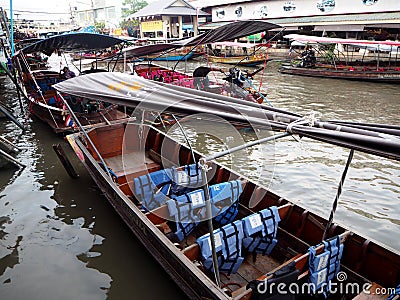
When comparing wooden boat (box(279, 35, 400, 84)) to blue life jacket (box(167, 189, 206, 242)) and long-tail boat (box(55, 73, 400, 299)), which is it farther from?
blue life jacket (box(167, 189, 206, 242))

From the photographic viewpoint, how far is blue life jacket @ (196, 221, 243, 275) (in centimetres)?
383

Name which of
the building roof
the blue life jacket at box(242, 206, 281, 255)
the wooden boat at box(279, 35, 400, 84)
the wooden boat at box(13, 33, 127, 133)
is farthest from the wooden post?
the building roof

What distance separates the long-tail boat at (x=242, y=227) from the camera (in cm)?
317

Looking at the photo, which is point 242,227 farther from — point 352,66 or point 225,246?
point 352,66

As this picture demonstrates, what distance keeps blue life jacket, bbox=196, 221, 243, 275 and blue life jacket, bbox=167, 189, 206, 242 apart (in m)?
0.69

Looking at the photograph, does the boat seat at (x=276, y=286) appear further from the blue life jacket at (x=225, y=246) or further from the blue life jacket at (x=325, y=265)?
the blue life jacket at (x=225, y=246)

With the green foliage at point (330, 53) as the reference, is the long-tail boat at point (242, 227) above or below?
A: below

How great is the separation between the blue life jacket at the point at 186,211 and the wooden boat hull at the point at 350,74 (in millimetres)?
16140

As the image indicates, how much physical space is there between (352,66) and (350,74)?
1329mm

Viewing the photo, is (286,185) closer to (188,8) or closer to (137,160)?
(137,160)

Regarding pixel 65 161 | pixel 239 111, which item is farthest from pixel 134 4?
pixel 239 111

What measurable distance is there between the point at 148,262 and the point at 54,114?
6.90 m

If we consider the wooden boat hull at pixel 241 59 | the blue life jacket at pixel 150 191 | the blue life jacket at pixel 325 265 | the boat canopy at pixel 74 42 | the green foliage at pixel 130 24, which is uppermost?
the green foliage at pixel 130 24
